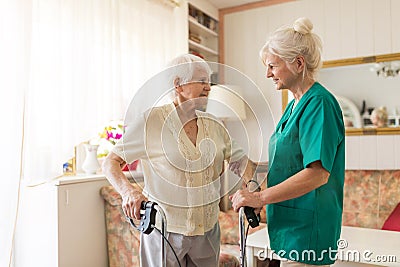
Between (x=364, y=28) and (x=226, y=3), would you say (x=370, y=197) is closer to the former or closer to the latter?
(x=364, y=28)

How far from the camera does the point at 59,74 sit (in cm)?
218

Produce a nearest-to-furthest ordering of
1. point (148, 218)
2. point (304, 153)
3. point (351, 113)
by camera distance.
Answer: point (148, 218), point (304, 153), point (351, 113)

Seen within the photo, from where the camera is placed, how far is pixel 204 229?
3.88ft

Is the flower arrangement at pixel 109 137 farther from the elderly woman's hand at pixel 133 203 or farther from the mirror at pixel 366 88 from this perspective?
the mirror at pixel 366 88

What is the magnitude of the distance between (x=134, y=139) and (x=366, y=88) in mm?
2576

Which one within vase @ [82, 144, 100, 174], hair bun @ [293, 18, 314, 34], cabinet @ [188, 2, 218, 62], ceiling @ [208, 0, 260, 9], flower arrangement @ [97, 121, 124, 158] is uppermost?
ceiling @ [208, 0, 260, 9]

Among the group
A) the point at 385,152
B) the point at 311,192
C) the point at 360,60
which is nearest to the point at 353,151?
the point at 385,152

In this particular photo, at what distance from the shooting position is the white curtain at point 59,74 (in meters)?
1.87

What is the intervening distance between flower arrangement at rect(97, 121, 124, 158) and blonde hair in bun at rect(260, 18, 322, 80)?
4.73ft

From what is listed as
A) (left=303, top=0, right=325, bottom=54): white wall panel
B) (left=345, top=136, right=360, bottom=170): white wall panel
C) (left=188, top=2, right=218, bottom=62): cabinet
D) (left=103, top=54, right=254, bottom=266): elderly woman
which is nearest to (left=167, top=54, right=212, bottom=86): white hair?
(left=103, top=54, right=254, bottom=266): elderly woman

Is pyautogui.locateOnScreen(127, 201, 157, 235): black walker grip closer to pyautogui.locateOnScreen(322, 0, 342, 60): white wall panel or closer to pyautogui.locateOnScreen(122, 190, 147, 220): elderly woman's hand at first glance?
pyautogui.locateOnScreen(122, 190, 147, 220): elderly woman's hand

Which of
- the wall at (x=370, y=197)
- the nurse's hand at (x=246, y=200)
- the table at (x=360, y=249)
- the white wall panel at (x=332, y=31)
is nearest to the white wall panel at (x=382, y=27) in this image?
the white wall panel at (x=332, y=31)

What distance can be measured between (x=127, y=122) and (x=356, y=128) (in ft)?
8.36

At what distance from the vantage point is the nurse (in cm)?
105
